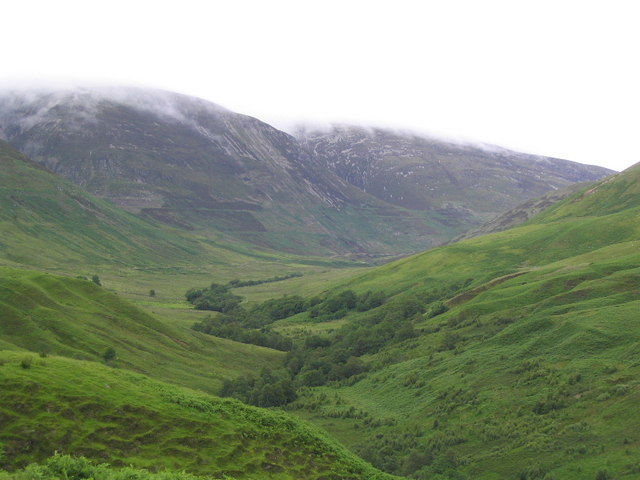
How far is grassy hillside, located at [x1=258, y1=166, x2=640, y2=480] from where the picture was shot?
5447 cm

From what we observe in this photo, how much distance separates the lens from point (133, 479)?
29.1m

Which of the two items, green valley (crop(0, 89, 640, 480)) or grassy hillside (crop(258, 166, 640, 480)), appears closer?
green valley (crop(0, 89, 640, 480))

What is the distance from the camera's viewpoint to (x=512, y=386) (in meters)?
71.4

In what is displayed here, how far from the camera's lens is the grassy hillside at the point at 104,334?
264 ft

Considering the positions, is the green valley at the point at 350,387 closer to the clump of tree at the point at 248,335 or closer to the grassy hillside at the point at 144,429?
the grassy hillside at the point at 144,429

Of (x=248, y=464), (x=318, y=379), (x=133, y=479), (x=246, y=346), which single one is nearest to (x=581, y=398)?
(x=248, y=464)

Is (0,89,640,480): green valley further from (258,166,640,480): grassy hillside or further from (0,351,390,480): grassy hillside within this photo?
(258,166,640,480): grassy hillside

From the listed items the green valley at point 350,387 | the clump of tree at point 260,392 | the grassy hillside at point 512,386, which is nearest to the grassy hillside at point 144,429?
the green valley at point 350,387

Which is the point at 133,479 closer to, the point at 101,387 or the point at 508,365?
the point at 101,387

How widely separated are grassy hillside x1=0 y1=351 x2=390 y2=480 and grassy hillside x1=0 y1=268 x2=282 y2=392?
3115 centimetres

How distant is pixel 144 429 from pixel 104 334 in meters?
58.1

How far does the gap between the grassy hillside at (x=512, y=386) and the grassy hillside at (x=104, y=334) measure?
20.9 m

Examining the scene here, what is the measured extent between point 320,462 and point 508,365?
41714mm

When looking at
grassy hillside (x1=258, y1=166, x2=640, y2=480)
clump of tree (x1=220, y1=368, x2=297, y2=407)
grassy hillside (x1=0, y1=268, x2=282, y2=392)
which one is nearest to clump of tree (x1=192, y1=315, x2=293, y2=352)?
grassy hillside (x1=0, y1=268, x2=282, y2=392)
